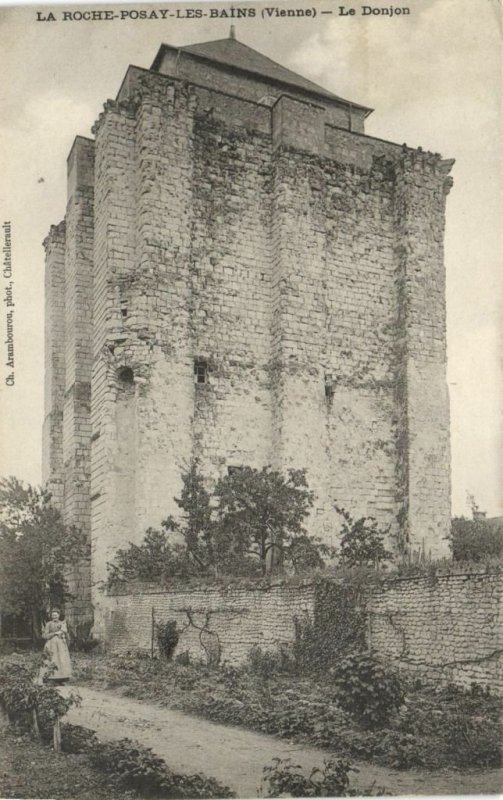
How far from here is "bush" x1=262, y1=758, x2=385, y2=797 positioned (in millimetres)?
7652

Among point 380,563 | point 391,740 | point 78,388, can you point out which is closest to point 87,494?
point 78,388

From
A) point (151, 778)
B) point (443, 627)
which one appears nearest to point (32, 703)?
point (151, 778)

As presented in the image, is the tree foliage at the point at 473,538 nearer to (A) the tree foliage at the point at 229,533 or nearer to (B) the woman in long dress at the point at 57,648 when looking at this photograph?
(A) the tree foliage at the point at 229,533

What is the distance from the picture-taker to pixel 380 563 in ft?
58.4

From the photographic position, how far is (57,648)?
452 inches

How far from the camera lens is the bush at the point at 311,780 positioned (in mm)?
A: 7652

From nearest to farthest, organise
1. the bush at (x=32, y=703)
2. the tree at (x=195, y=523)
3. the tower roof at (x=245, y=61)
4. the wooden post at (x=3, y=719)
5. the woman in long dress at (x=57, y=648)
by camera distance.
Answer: the bush at (x=32, y=703) < the wooden post at (x=3, y=719) < the woman in long dress at (x=57, y=648) < the tree at (x=195, y=523) < the tower roof at (x=245, y=61)

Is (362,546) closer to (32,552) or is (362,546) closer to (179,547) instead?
(179,547)

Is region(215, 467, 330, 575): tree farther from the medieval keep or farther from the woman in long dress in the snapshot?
the woman in long dress

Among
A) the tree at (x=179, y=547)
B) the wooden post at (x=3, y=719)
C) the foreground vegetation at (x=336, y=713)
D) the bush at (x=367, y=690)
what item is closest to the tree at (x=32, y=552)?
the tree at (x=179, y=547)

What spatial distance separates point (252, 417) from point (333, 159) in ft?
22.9

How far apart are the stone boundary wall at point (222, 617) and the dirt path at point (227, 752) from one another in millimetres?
2022

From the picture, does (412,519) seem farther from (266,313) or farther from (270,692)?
(270,692)

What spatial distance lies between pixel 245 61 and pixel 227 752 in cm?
1792
